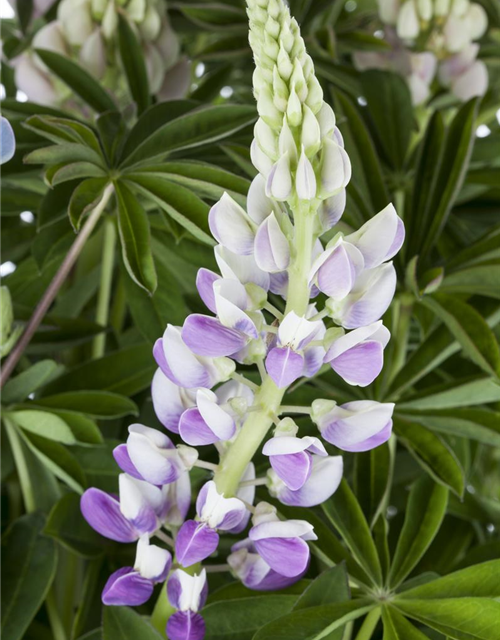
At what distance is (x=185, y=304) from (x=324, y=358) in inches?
10.7

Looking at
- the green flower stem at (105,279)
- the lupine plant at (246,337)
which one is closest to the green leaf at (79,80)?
the lupine plant at (246,337)

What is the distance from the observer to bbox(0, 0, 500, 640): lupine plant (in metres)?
0.45

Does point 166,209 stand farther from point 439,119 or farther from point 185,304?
point 439,119

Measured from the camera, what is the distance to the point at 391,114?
87 centimetres

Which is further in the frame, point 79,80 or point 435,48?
point 435,48

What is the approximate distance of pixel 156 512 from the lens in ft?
1.69

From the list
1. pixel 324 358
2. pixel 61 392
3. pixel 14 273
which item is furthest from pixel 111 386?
pixel 324 358

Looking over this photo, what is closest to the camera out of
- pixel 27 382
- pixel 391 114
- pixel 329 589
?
pixel 329 589

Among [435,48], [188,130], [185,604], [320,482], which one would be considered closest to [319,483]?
[320,482]

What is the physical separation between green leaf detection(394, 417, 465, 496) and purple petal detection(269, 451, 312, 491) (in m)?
0.19

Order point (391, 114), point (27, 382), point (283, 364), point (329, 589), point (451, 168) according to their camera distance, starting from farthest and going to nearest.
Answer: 1. point (391, 114)
2. point (451, 168)
3. point (27, 382)
4. point (329, 589)
5. point (283, 364)

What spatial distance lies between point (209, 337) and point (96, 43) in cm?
51

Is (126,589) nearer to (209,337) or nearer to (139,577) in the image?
(139,577)

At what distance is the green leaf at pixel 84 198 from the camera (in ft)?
1.87
